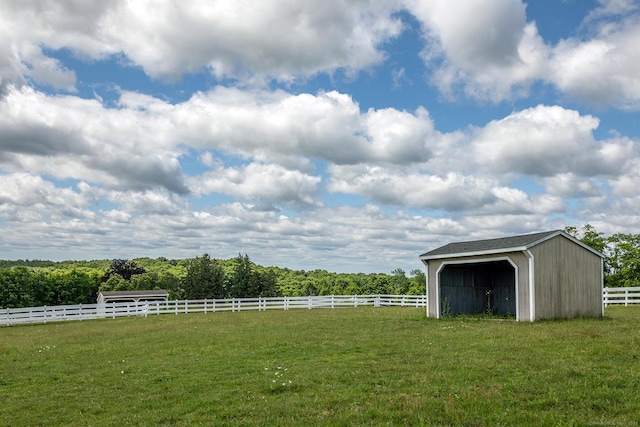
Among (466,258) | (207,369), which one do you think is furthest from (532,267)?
(207,369)

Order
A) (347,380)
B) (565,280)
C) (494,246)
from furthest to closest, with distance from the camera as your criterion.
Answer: (494,246)
(565,280)
(347,380)

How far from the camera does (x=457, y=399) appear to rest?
7.29 meters

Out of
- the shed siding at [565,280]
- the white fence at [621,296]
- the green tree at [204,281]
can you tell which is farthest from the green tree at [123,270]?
the shed siding at [565,280]

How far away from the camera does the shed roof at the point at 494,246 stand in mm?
18016

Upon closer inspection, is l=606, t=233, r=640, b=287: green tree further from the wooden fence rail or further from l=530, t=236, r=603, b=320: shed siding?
l=530, t=236, r=603, b=320: shed siding

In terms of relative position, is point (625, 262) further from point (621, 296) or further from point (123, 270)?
point (123, 270)

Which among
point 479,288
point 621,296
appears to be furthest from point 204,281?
point 621,296

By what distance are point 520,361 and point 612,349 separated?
2.40 metres

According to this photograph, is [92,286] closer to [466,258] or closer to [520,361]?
[466,258]

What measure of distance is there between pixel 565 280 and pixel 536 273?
160 centimetres

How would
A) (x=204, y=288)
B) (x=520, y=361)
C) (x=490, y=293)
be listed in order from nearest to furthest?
(x=520, y=361)
(x=490, y=293)
(x=204, y=288)

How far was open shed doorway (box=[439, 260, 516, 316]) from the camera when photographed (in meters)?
22.6

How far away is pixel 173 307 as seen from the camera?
110 feet

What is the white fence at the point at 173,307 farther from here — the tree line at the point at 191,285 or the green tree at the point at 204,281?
the green tree at the point at 204,281
